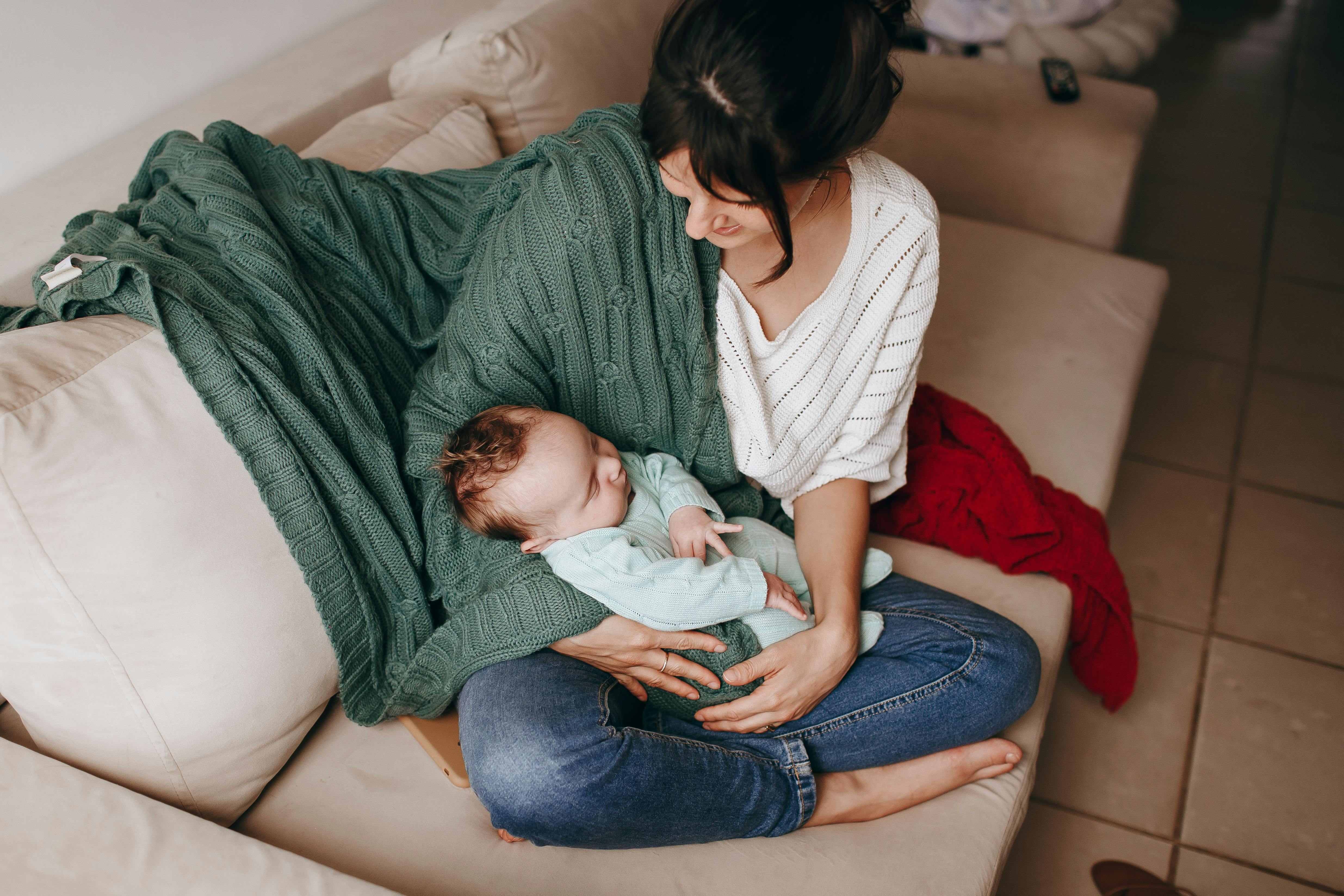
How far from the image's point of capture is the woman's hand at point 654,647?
1073 millimetres

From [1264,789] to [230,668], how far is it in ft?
5.43

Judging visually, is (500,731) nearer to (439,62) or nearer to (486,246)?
(486,246)

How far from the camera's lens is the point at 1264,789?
1.53m

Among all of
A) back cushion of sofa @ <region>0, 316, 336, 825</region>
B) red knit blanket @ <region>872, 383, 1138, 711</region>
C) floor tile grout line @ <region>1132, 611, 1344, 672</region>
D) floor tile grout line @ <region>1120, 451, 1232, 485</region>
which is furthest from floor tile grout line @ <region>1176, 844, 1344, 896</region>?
back cushion of sofa @ <region>0, 316, 336, 825</region>

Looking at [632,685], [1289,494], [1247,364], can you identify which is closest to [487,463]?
[632,685]

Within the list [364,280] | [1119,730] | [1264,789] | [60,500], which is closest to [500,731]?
[60,500]

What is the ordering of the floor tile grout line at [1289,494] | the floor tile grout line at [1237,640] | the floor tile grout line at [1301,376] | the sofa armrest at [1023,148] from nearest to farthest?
the floor tile grout line at [1237,640] < the sofa armrest at [1023,148] < the floor tile grout line at [1289,494] < the floor tile grout line at [1301,376]

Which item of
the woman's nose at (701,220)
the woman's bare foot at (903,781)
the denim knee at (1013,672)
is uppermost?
the woman's nose at (701,220)

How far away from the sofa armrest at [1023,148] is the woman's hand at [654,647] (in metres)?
1.29

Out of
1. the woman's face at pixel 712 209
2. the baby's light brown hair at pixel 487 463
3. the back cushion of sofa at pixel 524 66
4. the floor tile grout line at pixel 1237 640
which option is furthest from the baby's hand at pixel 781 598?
the floor tile grout line at pixel 1237 640

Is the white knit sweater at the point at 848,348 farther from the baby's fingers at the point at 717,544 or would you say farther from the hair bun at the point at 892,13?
the hair bun at the point at 892,13

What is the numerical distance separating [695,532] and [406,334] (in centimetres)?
48

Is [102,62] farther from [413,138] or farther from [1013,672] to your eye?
[1013,672]

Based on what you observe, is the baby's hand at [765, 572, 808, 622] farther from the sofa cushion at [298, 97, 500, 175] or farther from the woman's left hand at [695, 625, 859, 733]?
the sofa cushion at [298, 97, 500, 175]
